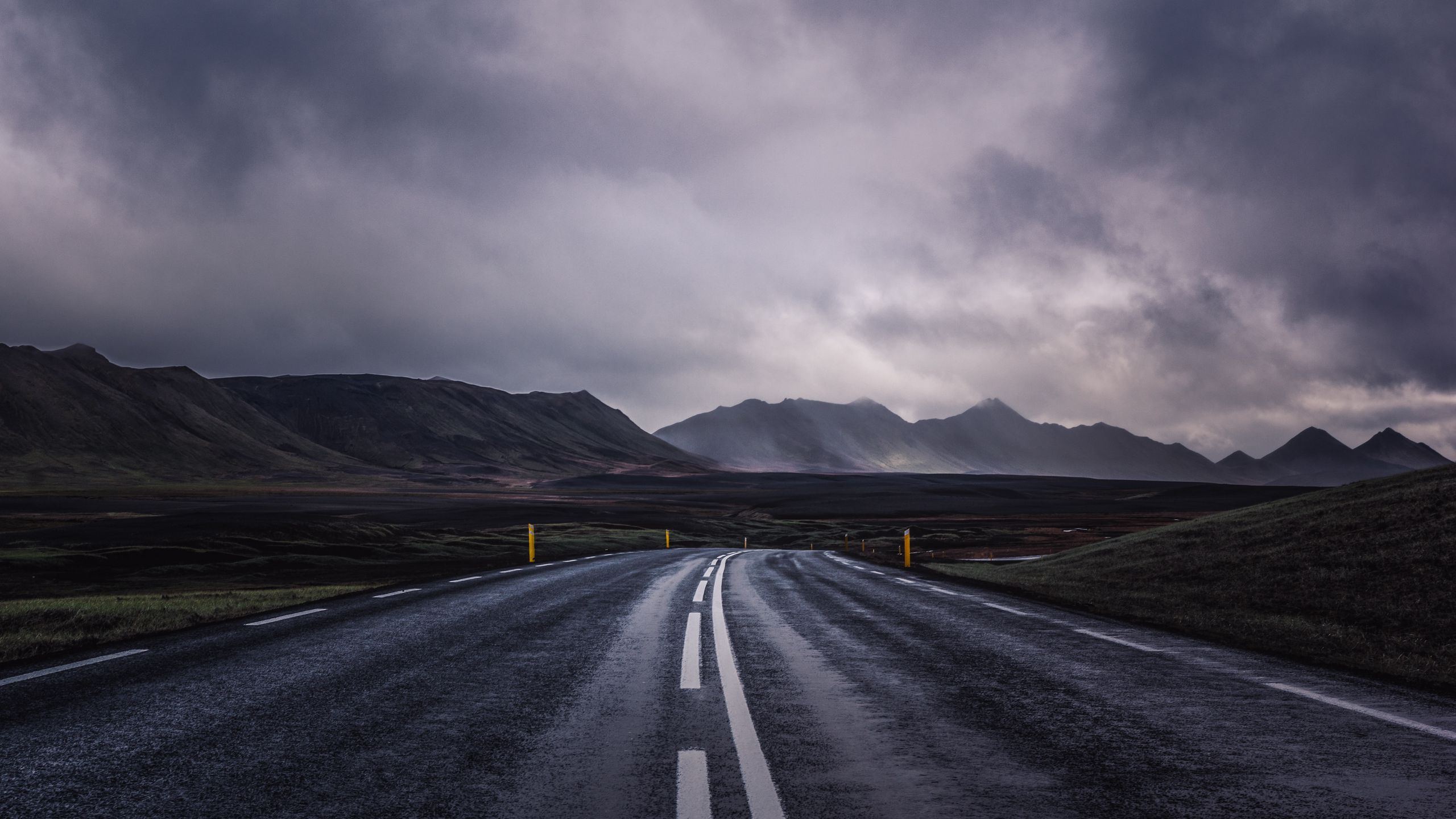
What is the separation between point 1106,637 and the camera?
9.38m

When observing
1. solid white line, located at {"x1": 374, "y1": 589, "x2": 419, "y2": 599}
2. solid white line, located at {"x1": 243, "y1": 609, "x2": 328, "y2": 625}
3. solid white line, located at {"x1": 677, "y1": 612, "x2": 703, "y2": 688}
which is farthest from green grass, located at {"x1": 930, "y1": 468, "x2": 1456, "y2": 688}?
solid white line, located at {"x1": 243, "y1": 609, "x2": 328, "y2": 625}

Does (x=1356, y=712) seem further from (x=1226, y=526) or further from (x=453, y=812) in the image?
(x=1226, y=526)

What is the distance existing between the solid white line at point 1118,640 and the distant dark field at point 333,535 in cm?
1178

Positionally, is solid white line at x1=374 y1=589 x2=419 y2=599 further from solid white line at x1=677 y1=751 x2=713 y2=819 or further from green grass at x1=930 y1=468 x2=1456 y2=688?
green grass at x1=930 y1=468 x2=1456 y2=688

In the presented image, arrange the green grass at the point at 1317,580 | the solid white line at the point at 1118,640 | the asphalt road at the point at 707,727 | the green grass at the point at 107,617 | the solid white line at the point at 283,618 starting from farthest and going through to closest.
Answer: the solid white line at the point at 283,618
the green grass at the point at 107,617
the green grass at the point at 1317,580
the solid white line at the point at 1118,640
the asphalt road at the point at 707,727

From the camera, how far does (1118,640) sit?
9.12 meters

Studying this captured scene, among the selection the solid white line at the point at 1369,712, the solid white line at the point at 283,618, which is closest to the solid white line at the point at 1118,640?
the solid white line at the point at 1369,712

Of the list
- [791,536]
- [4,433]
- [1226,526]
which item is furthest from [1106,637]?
[4,433]

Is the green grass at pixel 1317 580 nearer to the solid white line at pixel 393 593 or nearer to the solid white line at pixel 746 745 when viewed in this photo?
the solid white line at pixel 746 745

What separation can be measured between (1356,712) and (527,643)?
752cm

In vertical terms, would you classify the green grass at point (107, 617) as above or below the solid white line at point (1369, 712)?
below

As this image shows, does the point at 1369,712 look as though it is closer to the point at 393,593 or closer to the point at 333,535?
the point at 393,593

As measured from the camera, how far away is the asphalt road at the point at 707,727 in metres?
4.07

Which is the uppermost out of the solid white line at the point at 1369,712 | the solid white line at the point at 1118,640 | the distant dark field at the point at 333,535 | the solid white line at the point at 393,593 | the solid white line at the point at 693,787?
the solid white line at the point at 693,787
